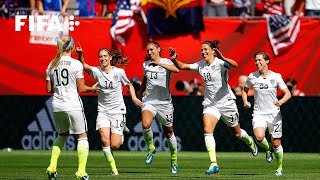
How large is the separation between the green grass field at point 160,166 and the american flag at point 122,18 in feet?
12.1

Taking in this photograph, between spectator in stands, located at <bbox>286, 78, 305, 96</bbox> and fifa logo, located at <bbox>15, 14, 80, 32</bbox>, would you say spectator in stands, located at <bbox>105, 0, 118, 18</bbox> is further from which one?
spectator in stands, located at <bbox>286, 78, 305, 96</bbox>

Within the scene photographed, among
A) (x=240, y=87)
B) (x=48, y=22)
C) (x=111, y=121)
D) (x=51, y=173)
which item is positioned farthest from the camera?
(x=48, y=22)

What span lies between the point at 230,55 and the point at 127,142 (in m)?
4.13

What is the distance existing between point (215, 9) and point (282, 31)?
7.13 feet

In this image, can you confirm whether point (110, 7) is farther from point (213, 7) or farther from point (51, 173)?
point (51, 173)

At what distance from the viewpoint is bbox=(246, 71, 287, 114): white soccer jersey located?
20875mm

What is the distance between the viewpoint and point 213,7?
31422 mm

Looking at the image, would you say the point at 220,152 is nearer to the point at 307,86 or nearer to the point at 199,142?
the point at 199,142

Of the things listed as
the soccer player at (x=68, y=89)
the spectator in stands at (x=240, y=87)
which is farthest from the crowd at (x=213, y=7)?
the soccer player at (x=68, y=89)

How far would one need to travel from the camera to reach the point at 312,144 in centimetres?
2961

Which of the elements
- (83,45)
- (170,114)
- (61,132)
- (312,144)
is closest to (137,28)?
(83,45)

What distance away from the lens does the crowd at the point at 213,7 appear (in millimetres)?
31109

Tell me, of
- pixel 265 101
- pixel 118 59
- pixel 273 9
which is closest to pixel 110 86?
pixel 118 59

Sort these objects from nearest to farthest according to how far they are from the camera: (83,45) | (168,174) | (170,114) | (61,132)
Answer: (61,132) < (168,174) < (170,114) < (83,45)
